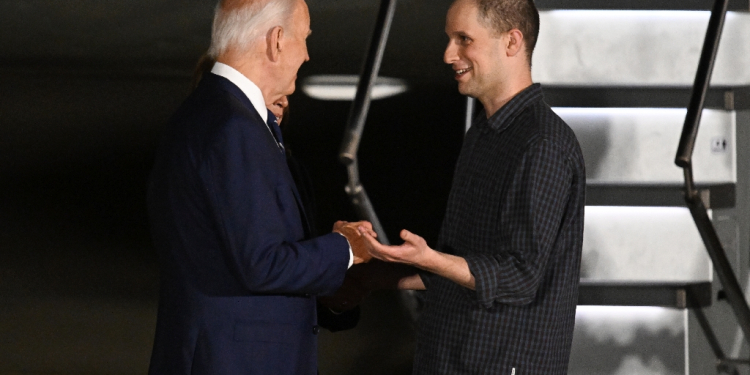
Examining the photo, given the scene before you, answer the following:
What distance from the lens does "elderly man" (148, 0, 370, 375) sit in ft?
4.54

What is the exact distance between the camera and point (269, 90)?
157cm

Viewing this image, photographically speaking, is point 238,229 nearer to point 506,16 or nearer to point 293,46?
point 293,46

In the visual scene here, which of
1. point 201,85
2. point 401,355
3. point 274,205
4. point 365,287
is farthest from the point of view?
point 401,355

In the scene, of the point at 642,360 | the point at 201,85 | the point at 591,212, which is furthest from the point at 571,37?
the point at 201,85

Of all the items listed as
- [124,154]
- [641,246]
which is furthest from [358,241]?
[124,154]

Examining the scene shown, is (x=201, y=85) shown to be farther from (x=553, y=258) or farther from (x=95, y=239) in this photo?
(x=95, y=239)

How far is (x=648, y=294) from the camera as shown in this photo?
10.0ft

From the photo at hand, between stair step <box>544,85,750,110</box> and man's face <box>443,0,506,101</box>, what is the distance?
130cm

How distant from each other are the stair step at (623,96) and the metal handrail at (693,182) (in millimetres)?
300

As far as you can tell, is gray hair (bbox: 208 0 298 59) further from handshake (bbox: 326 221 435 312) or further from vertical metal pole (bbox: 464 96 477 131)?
vertical metal pole (bbox: 464 96 477 131)

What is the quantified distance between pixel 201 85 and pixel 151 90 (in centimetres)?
242

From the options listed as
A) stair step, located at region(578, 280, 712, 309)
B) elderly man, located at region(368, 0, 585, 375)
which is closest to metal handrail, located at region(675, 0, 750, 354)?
stair step, located at region(578, 280, 712, 309)

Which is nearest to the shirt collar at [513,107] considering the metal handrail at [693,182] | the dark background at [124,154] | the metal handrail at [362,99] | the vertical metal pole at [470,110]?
the metal handrail at [362,99]

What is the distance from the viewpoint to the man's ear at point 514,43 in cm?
167
